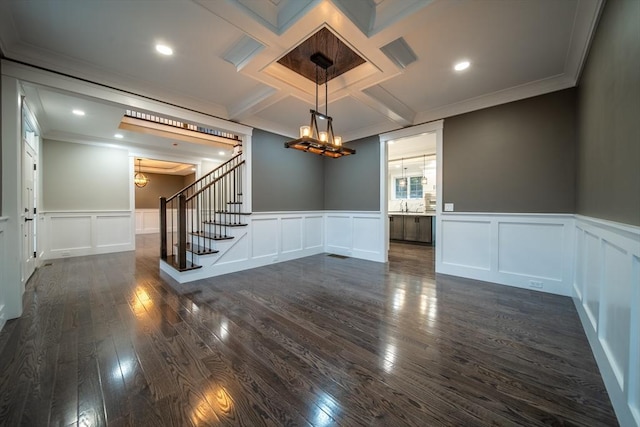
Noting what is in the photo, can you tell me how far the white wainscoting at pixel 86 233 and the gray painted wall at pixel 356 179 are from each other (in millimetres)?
5113

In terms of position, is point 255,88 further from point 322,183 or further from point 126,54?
point 322,183

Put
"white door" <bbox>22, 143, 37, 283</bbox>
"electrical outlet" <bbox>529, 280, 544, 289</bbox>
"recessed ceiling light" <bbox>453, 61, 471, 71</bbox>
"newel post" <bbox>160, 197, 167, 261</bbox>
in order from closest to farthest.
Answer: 1. "recessed ceiling light" <bbox>453, 61, 471, 71</bbox>
2. "electrical outlet" <bbox>529, 280, 544, 289</bbox>
3. "white door" <bbox>22, 143, 37, 283</bbox>
4. "newel post" <bbox>160, 197, 167, 261</bbox>

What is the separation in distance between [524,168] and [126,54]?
5115mm

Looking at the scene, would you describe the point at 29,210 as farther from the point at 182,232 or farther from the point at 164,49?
the point at 164,49

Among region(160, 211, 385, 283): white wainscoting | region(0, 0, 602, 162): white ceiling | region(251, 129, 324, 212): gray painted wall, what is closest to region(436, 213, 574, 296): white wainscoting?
region(160, 211, 385, 283): white wainscoting

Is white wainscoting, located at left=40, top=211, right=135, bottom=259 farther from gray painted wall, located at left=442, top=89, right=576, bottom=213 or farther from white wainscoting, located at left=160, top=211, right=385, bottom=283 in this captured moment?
gray painted wall, located at left=442, top=89, right=576, bottom=213

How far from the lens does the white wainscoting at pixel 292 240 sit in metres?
4.04

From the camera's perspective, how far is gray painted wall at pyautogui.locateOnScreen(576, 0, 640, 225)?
51.0 inches

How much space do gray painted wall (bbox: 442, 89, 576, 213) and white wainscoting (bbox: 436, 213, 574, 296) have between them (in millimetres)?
166

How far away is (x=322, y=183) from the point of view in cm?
594

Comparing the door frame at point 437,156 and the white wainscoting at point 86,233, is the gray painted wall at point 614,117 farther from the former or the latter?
the white wainscoting at point 86,233

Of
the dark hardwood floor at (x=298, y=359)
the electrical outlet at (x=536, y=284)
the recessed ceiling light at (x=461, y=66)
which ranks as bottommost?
the dark hardwood floor at (x=298, y=359)

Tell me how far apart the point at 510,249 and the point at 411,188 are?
5227mm

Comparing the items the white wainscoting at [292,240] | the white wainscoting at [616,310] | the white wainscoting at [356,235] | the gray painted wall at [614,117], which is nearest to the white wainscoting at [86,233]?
the white wainscoting at [292,240]
